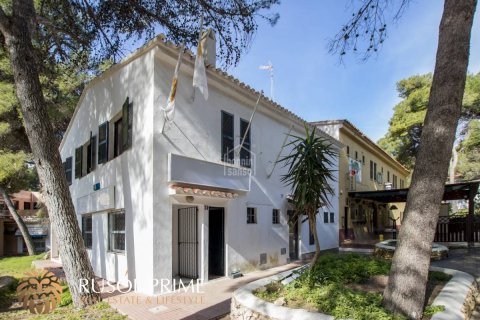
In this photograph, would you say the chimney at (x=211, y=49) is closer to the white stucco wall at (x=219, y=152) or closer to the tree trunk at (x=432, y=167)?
the white stucco wall at (x=219, y=152)

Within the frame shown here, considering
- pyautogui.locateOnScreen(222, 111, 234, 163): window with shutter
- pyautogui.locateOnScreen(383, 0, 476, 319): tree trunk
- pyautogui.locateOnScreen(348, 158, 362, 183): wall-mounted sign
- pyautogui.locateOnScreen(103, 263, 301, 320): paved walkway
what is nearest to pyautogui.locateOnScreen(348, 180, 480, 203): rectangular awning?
pyautogui.locateOnScreen(348, 158, 362, 183): wall-mounted sign

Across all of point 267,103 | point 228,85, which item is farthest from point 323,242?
point 228,85

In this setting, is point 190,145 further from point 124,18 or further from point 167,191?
point 124,18

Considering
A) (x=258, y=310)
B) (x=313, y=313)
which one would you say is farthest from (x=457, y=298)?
(x=258, y=310)

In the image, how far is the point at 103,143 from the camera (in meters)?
10.7

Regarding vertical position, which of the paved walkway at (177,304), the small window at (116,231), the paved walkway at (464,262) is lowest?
the paved walkway at (464,262)

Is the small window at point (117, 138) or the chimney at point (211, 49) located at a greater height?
the chimney at point (211, 49)

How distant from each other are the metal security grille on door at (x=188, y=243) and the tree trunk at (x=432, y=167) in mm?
5822

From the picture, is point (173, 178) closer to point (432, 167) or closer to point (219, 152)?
point (219, 152)

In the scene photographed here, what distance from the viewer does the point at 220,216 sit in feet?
33.7

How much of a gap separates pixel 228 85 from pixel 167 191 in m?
3.84

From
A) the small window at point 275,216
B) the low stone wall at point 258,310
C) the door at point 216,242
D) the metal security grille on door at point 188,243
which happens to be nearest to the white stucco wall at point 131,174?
the metal security grille on door at point 188,243

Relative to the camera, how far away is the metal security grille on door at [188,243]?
9758 mm

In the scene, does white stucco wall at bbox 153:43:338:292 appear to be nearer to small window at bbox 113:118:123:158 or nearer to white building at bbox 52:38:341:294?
white building at bbox 52:38:341:294
